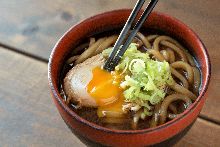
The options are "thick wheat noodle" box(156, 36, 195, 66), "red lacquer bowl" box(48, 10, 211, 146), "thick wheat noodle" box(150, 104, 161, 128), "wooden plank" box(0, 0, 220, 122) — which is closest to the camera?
"red lacquer bowl" box(48, 10, 211, 146)

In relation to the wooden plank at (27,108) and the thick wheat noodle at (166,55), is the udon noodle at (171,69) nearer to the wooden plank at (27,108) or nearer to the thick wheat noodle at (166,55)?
the thick wheat noodle at (166,55)

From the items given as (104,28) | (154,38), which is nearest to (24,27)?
(104,28)

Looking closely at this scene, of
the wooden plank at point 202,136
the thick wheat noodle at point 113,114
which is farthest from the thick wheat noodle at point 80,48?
the wooden plank at point 202,136

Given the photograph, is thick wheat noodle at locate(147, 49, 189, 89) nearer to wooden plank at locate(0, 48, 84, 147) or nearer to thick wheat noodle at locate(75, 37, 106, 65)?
thick wheat noodle at locate(75, 37, 106, 65)

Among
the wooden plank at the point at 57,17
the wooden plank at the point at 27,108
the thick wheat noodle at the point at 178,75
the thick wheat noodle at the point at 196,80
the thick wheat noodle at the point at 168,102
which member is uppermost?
the thick wheat noodle at the point at 196,80

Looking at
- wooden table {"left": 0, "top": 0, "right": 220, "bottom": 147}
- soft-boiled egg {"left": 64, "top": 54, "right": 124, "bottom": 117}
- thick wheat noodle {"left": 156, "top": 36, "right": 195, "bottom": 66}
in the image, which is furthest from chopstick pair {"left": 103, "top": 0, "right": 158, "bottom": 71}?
wooden table {"left": 0, "top": 0, "right": 220, "bottom": 147}
